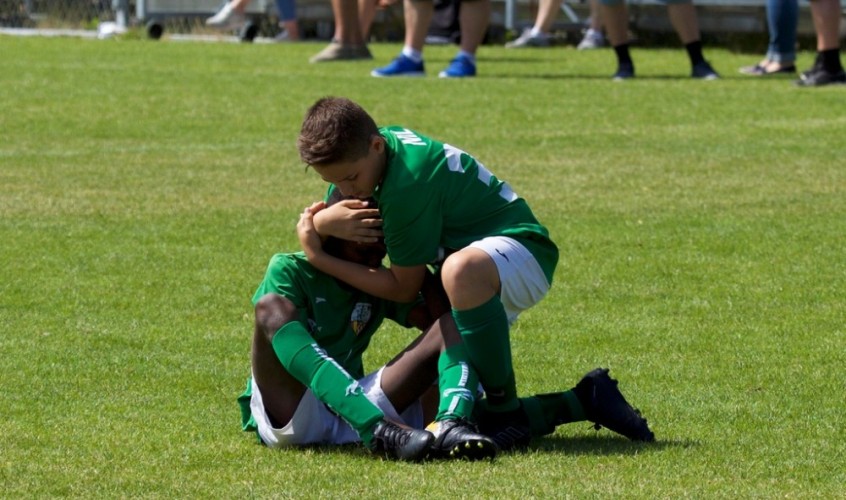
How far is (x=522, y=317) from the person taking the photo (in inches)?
245

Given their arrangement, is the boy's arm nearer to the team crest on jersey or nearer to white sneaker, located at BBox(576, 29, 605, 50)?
the team crest on jersey

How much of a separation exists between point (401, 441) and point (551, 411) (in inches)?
21.3

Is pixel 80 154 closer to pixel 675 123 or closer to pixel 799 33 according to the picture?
pixel 675 123

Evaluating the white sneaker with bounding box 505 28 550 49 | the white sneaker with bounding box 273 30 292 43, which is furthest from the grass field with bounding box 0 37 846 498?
the white sneaker with bounding box 273 30 292 43

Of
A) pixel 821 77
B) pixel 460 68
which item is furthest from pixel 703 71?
pixel 460 68

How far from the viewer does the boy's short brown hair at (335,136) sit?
4.28 m

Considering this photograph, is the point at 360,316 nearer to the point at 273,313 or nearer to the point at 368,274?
the point at 368,274

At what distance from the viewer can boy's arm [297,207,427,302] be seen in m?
4.45

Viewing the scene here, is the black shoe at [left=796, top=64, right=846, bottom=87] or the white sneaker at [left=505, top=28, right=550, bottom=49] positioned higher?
the black shoe at [left=796, top=64, right=846, bottom=87]

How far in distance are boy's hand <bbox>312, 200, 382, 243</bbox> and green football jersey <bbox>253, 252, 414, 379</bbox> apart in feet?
0.45

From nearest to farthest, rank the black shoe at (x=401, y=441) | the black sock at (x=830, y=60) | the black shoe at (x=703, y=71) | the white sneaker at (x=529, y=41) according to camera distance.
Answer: the black shoe at (x=401, y=441), the black sock at (x=830, y=60), the black shoe at (x=703, y=71), the white sneaker at (x=529, y=41)

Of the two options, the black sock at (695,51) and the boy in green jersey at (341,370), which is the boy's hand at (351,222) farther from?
the black sock at (695,51)

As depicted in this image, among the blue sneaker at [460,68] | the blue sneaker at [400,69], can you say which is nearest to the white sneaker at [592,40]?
the blue sneaker at [460,68]

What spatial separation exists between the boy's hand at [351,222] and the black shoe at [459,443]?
0.56 metres
